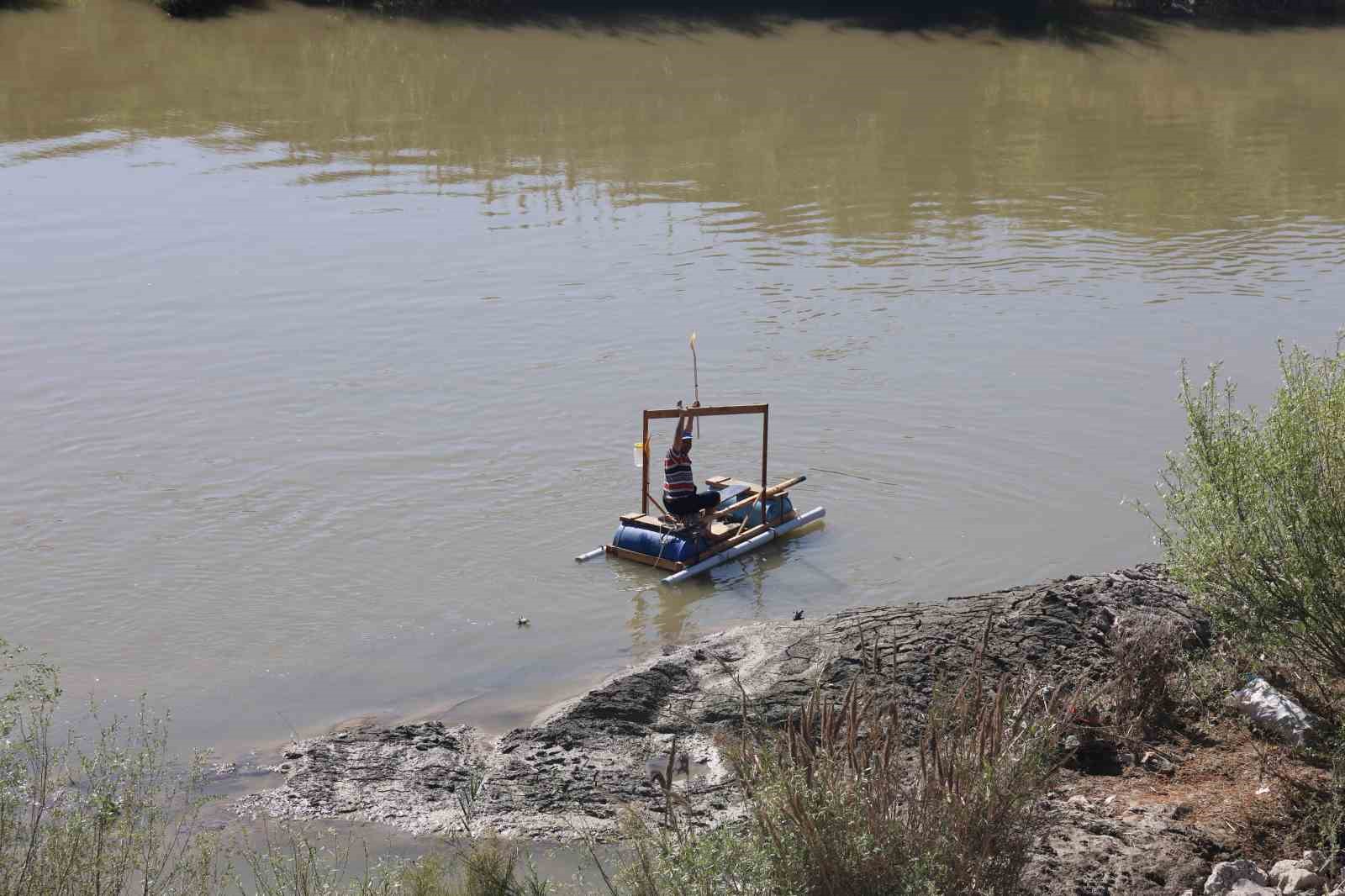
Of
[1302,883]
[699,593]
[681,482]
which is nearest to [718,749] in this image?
→ [1302,883]

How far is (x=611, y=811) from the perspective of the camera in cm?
873

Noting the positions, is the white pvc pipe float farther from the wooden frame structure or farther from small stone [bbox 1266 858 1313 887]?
small stone [bbox 1266 858 1313 887]

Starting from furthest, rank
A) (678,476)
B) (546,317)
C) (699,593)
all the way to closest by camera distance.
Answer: (546,317), (678,476), (699,593)

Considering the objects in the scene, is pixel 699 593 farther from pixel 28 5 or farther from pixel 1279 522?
pixel 28 5

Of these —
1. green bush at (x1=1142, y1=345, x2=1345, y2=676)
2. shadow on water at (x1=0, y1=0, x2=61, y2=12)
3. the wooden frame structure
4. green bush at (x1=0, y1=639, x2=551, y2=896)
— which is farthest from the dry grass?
shadow on water at (x1=0, y1=0, x2=61, y2=12)

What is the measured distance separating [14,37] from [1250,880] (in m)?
36.3

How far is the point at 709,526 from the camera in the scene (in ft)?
44.7

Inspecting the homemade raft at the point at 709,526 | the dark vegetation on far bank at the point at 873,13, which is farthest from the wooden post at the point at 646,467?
the dark vegetation on far bank at the point at 873,13

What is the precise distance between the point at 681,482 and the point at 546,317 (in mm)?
7644

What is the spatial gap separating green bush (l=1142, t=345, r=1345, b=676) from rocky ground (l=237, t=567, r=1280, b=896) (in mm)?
1057

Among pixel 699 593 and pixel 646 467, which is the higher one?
pixel 646 467

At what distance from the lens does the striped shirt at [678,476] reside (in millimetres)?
13461

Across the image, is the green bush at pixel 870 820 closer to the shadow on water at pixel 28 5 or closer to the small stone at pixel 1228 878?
the small stone at pixel 1228 878

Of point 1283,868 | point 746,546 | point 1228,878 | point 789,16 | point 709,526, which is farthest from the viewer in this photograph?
point 789,16
